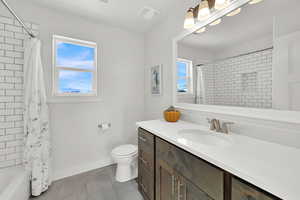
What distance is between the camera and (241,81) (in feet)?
3.50

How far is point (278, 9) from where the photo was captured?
2.85 ft

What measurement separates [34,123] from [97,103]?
2.70 feet

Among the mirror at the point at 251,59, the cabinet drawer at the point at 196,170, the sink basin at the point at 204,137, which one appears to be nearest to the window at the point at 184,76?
the mirror at the point at 251,59

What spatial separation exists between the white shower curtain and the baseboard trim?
0.24 m

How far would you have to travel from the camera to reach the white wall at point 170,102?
839 millimetres

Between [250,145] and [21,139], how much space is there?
249 cm

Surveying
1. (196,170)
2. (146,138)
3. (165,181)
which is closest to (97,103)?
(146,138)

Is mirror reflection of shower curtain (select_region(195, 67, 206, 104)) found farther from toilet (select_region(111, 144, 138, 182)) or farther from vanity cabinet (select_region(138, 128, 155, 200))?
toilet (select_region(111, 144, 138, 182))

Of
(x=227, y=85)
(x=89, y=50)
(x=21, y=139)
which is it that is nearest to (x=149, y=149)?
(x=227, y=85)

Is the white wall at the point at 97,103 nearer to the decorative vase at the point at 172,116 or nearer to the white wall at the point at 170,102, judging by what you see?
the white wall at the point at 170,102

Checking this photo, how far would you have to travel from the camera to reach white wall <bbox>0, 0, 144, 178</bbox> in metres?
1.76

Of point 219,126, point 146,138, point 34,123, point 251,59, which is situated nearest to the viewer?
point 251,59

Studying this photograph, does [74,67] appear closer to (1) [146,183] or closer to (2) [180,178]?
(1) [146,183]

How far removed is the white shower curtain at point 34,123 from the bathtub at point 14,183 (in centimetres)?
7
